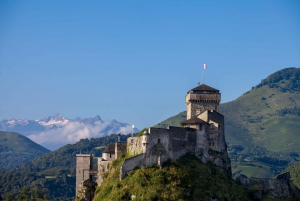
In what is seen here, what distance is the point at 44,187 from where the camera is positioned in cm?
18650

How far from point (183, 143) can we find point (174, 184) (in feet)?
27.0

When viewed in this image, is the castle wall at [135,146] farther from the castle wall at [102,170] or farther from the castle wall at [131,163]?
the castle wall at [102,170]

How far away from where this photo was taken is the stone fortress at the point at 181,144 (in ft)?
235

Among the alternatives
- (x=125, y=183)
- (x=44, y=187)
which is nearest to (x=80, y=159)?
(x=125, y=183)

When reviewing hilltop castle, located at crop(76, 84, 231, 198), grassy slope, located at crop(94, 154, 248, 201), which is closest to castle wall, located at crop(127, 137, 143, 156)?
hilltop castle, located at crop(76, 84, 231, 198)

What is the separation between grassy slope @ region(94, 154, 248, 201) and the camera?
68.4 metres

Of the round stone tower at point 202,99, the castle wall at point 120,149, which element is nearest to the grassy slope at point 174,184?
the castle wall at point 120,149

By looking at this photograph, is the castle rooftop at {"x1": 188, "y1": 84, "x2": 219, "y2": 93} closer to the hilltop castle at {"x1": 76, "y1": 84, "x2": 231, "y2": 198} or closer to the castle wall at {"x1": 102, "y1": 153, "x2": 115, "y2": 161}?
the hilltop castle at {"x1": 76, "y1": 84, "x2": 231, "y2": 198}

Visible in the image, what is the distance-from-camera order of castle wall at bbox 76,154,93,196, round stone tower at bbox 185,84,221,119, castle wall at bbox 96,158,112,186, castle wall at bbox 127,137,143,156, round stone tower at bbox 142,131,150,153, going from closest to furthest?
round stone tower at bbox 142,131,150,153 → castle wall at bbox 127,137,143,156 → castle wall at bbox 96,158,112,186 → castle wall at bbox 76,154,93,196 → round stone tower at bbox 185,84,221,119

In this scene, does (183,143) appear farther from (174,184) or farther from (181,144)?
(174,184)

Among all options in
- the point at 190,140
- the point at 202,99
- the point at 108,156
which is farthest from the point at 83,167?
the point at 202,99

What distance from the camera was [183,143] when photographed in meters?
76.3

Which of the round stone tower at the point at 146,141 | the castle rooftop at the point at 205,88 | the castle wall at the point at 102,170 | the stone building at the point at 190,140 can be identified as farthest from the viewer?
the castle rooftop at the point at 205,88

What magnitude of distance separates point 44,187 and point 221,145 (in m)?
115
